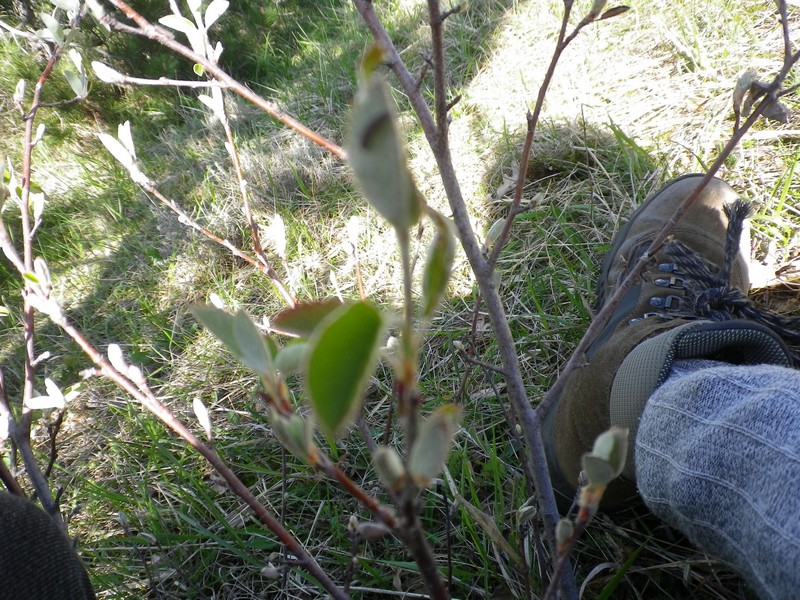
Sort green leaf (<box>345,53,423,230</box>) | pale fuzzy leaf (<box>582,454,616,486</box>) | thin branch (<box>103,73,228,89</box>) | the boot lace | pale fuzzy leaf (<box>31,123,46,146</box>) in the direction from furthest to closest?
the boot lace → pale fuzzy leaf (<box>31,123,46,146</box>) → thin branch (<box>103,73,228,89</box>) → pale fuzzy leaf (<box>582,454,616,486</box>) → green leaf (<box>345,53,423,230</box>)

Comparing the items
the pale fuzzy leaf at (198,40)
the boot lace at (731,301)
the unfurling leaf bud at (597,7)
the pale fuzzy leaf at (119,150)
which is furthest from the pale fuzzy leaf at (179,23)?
the boot lace at (731,301)

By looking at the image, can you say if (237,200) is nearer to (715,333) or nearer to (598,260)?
(598,260)

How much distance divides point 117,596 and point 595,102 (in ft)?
6.61

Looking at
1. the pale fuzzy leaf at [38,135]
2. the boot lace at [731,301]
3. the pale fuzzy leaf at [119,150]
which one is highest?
the pale fuzzy leaf at [38,135]

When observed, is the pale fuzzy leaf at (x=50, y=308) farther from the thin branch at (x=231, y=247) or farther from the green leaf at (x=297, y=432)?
the green leaf at (x=297, y=432)

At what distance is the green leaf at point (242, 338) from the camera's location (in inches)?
11.2

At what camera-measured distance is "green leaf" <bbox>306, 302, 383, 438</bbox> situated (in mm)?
205

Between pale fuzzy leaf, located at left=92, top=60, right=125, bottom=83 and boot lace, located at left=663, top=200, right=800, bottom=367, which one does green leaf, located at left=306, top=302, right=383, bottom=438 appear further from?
boot lace, located at left=663, top=200, right=800, bottom=367

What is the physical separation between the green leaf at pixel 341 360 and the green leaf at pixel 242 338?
0.23 ft

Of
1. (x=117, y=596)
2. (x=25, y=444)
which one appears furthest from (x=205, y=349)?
(x=25, y=444)

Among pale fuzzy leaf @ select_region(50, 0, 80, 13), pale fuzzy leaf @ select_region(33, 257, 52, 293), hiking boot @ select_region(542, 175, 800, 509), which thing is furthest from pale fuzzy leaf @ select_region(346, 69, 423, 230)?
pale fuzzy leaf @ select_region(50, 0, 80, 13)

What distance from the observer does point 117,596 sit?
3.39 feet

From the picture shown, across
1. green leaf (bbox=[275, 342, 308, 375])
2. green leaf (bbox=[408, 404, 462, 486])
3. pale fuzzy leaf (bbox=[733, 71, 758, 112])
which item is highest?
pale fuzzy leaf (bbox=[733, 71, 758, 112])

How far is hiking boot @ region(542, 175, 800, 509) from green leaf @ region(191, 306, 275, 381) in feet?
1.57
